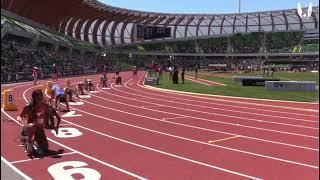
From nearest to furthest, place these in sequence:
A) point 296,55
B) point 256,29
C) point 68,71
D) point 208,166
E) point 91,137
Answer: point 208,166 < point 91,137 < point 68,71 < point 296,55 < point 256,29

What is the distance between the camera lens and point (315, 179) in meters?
7.82

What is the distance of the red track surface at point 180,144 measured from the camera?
8266 millimetres

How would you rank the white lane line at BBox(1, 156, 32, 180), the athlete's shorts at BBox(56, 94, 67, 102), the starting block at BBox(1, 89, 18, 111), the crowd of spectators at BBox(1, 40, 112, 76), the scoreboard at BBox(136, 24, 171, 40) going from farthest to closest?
the scoreboard at BBox(136, 24, 171, 40)
the crowd of spectators at BBox(1, 40, 112, 76)
the athlete's shorts at BBox(56, 94, 67, 102)
the starting block at BBox(1, 89, 18, 111)
the white lane line at BBox(1, 156, 32, 180)

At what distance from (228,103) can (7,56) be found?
719 inches

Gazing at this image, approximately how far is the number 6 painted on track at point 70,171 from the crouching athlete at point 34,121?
1.03 metres

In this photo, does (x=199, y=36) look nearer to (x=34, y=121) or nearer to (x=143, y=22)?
(x=143, y=22)

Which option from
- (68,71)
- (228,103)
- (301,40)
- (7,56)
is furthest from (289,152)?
(301,40)

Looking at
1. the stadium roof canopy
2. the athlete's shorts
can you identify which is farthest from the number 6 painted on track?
the stadium roof canopy

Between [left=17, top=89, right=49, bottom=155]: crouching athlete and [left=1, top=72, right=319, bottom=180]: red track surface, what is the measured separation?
1.18 feet

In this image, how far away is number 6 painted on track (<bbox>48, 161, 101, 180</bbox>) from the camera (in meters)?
7.80

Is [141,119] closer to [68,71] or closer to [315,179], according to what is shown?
[315,179]

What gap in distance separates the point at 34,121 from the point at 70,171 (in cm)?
176

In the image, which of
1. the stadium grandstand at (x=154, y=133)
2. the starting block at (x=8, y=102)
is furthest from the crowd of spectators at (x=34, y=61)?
the starting block at (x=8, y=102)

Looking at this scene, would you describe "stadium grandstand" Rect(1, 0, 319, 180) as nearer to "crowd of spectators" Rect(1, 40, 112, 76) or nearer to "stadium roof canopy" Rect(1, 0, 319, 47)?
"crowd of spectators" Rect(1, 40, 112, 76)
